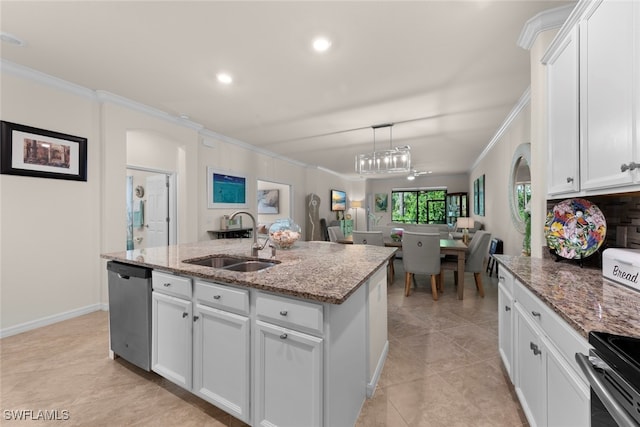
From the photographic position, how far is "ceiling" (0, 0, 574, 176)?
1761 millimetres

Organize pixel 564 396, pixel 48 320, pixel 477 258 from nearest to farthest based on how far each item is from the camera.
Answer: pixel 564 396 < pixel 48 320 < pixel 477 258

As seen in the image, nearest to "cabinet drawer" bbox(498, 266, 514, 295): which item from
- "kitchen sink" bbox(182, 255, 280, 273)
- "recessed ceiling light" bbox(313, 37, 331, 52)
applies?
"kitchen sink" bbox(182, 255, 280, 273)

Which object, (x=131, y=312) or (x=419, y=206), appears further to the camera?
(x=419, y=206)

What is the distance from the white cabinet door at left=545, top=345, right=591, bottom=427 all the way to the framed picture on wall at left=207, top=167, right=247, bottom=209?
181 inches

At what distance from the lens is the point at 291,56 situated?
2252 mm

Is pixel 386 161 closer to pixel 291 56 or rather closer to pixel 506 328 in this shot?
pixel 291 56

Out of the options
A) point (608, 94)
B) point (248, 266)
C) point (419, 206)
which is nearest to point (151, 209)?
point (248, 266)

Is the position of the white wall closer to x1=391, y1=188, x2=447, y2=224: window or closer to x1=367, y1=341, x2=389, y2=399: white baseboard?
x1=367, y1=341, x2=389, y2=399: white baseboard

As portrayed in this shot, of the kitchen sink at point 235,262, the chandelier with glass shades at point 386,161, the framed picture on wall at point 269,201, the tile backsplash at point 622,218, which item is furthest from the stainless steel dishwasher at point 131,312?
the framed picture on wall at point 269,201

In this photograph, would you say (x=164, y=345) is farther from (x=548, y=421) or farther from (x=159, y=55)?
(x=159, y=55)

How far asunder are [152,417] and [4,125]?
291 cm

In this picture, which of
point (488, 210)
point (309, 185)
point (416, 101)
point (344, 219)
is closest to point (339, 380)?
point (416, 101)

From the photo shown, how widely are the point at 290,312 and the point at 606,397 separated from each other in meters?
1.03

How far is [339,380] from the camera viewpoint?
1257 millimetres
